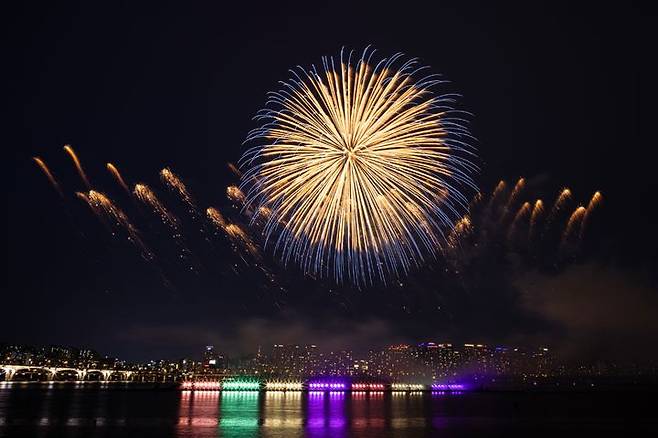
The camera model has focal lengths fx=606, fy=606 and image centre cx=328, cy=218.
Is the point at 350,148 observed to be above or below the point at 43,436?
above

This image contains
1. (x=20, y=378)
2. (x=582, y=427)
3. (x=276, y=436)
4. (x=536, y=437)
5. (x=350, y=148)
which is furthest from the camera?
(x=20, y=378)

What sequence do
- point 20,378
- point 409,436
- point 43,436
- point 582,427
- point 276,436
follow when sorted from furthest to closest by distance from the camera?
point 20,378 → point 582,427 → point 409,436 → point 276,436 → point 43,436

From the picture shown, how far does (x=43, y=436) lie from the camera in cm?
3591

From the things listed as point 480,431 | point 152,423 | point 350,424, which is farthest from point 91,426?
point 480,431

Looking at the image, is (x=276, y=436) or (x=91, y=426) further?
(x=91, y=426)

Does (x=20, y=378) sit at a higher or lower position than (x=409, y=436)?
higher

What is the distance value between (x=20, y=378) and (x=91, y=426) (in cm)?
17809

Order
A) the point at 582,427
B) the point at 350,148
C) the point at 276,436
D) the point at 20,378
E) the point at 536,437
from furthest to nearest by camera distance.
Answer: the point at 20,378 < the point at 582,427 < the point at 536,437 < the point at 276,436 < the point at 350,148

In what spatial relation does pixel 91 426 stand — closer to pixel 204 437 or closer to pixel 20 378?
pixel 204 437

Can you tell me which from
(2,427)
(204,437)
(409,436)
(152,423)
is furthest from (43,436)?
(409,436)

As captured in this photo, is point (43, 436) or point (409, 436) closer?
point (43, 436)

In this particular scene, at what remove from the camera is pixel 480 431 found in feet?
157

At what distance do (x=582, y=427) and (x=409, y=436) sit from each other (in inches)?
883

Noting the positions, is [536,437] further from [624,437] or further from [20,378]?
[20,378]
